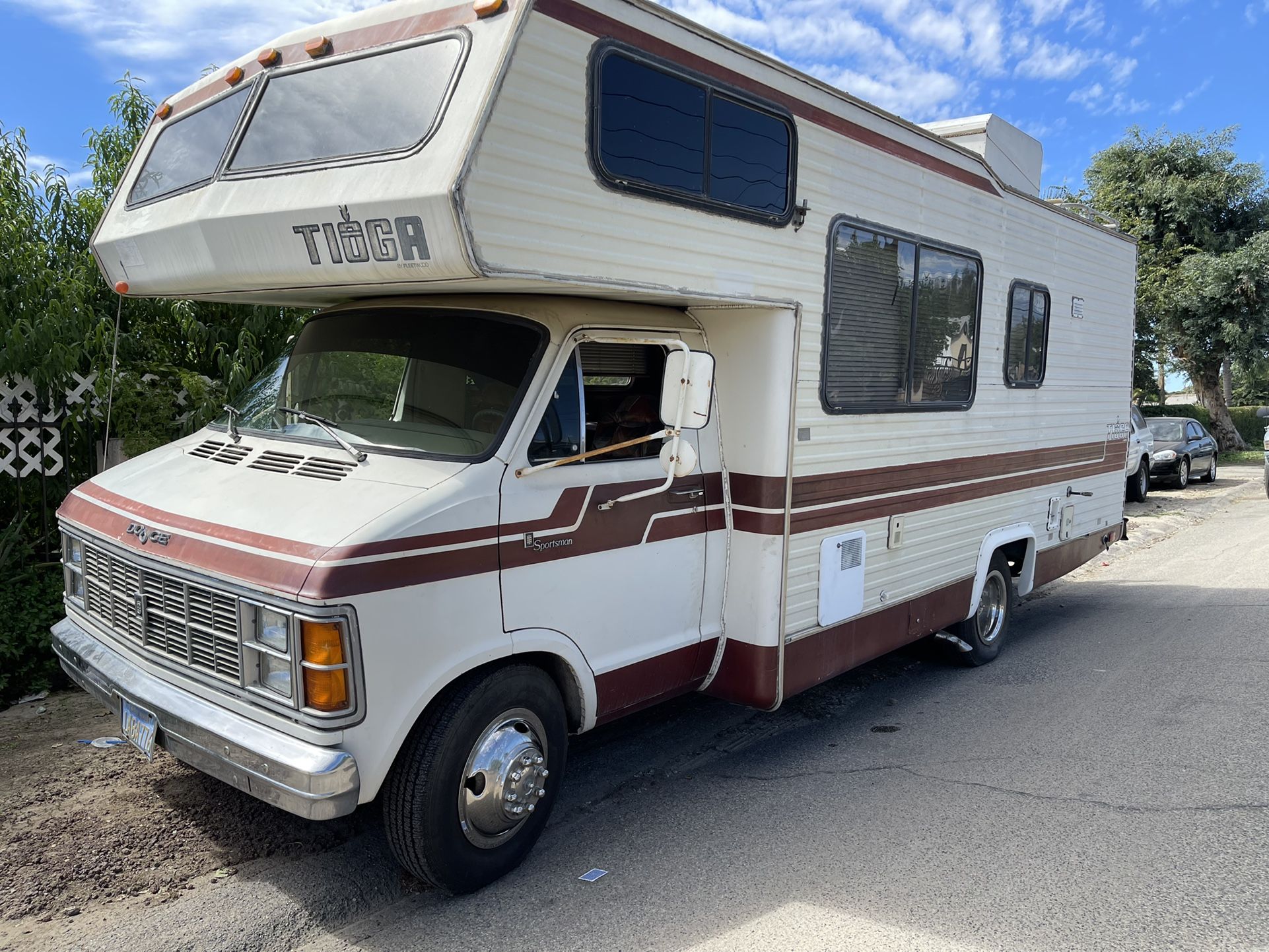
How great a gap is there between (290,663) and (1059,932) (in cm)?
283

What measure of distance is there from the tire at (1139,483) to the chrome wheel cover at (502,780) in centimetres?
1504

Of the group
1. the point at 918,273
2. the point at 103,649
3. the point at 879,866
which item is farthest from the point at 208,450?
the point at 918,273

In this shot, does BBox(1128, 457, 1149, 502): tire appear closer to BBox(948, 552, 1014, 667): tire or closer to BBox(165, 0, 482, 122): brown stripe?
BBox(948, 552, 1014, 667): tire

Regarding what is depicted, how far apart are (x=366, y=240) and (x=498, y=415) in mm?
805

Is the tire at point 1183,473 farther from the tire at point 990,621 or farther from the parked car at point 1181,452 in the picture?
the tire at point 990,621

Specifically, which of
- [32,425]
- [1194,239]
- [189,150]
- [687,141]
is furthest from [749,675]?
[1194,239]

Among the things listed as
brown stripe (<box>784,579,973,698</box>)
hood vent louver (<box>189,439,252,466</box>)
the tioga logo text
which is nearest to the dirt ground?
hood vent louver (<box>189,439,252,466</box>)

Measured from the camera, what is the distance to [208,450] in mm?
4219

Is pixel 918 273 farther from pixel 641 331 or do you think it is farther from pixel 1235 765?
pixel 1235 765

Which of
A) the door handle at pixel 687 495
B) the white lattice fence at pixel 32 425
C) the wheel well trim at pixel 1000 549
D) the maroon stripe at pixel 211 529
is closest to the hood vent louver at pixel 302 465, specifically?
the maroon stripe at pixel 211 529

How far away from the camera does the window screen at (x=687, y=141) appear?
3.65m

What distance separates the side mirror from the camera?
378 cm

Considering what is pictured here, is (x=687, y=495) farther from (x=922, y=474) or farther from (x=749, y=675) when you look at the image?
(x=922, y=474)

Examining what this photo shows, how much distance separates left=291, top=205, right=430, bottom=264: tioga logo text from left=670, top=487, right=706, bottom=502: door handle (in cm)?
158
